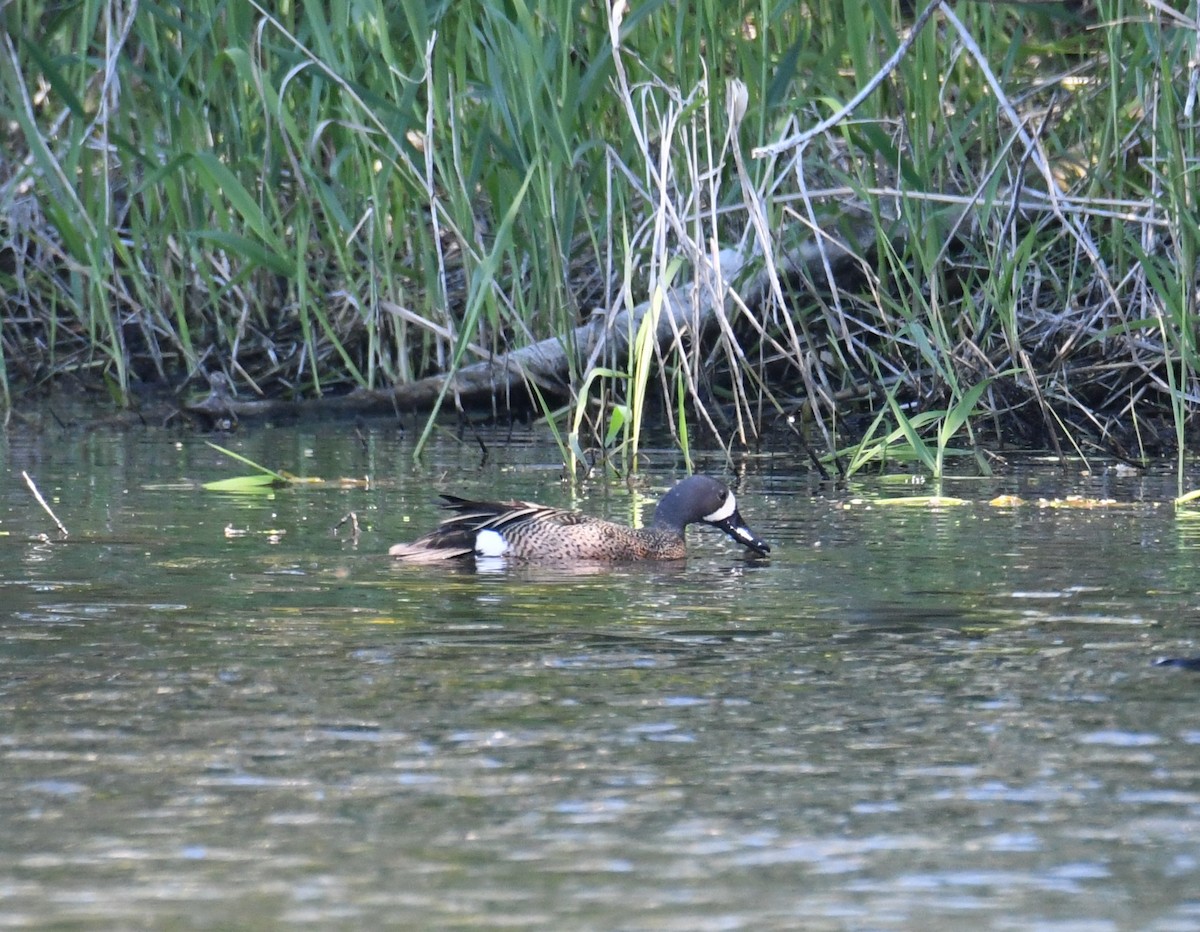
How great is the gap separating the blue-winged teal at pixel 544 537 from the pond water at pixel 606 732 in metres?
0.11

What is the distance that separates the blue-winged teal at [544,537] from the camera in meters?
6.89

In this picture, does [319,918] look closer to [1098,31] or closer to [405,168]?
[405,168]

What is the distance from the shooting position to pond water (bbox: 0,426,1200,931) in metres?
3.33

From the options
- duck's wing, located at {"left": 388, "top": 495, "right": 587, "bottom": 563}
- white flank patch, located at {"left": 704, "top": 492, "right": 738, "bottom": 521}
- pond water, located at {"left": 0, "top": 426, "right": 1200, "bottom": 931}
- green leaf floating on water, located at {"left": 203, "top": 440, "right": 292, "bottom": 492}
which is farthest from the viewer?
green leaf floating on water, located at {"left": 203, "top": 440, "right": 292, "bottom": 492}

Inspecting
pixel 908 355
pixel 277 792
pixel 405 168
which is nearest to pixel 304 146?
pixel 405 168

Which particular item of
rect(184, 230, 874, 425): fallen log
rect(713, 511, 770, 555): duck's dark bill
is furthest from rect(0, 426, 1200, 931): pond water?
rect(184, 230, 874, 425): fallen log

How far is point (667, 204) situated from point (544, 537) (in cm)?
137

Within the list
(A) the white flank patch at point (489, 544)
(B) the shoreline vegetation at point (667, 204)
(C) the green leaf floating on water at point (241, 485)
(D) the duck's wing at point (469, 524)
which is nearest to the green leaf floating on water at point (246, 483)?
(C) the green leaf floating on water at point (241, 485)

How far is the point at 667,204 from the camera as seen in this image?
7.66 metres

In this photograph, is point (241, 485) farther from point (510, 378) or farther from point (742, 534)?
point (742, 534)

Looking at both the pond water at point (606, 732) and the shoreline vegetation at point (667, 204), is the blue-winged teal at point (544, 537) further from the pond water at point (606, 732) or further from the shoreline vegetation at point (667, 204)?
the shoreline vegetation at point (667, 204)

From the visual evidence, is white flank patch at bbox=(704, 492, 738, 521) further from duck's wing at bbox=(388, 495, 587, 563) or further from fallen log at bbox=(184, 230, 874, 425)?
fallen log at bbox=(184, 230, 874, 425)

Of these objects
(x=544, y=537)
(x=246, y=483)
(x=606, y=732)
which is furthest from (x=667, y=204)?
(x=606, y=732)

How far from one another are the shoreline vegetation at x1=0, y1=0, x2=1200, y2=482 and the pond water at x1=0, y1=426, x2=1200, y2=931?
138 cm
